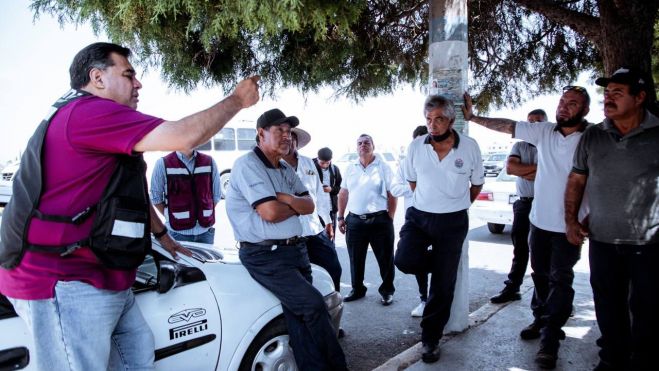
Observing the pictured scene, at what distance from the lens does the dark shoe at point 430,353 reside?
335cm

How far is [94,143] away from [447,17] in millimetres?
3093

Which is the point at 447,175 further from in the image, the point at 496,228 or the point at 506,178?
the point at 496,228

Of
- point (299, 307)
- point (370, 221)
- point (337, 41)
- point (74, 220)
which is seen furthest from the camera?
point (370, 221)

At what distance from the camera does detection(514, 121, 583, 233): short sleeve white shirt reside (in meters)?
3.29

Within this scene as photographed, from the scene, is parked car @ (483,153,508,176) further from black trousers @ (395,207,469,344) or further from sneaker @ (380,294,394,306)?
black trousers @ (395,207,469,344)

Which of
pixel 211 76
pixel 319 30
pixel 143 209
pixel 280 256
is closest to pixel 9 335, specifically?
pixel 143 209

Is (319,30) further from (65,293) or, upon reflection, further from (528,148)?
(528,148)

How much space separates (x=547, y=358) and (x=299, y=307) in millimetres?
1958

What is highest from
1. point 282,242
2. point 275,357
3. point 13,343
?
point 282,242

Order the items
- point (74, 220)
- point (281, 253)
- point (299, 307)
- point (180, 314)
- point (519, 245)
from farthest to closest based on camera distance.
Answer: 1. point (519, 245)
2. point (281, 253)
3. point (299, 307)
4. point (180, 314)
5. point (74, 220)

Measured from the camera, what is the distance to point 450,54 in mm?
3705

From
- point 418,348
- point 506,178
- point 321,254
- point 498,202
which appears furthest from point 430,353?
point 506,178

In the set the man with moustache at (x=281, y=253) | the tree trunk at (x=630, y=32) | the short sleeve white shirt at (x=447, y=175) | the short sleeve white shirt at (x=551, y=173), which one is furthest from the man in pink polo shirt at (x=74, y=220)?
the tree trunk at (x=630, y=32)

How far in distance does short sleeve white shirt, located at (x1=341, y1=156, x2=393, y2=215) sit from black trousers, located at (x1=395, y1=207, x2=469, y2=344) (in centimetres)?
155
